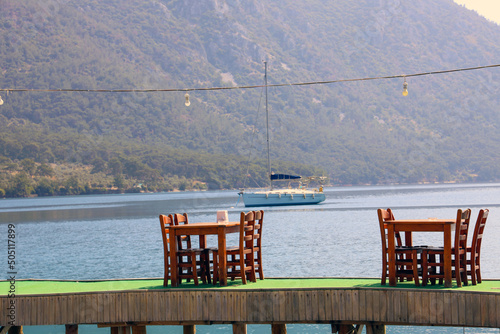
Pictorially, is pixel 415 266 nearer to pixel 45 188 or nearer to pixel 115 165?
pixel 45 188

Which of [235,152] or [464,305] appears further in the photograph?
[235,152]

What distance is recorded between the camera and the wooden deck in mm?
7570

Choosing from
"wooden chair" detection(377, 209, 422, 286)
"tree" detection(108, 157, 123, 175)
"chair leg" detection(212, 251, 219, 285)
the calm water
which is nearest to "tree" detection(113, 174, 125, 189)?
"tree" detection(108, 157, 123, 175)

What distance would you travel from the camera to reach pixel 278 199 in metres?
76.1

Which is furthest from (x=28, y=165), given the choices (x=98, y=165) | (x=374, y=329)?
(x=374, y=329)

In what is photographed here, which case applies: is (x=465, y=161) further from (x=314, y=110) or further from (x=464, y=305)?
(x=464, y=305)

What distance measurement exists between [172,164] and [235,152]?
21.2 m

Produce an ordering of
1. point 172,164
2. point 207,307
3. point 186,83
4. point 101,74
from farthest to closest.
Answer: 1. point 186,83
2. point 101,74
3. point 172,164
4. point 207,307

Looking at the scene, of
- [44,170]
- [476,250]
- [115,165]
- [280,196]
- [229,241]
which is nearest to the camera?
[476,250]

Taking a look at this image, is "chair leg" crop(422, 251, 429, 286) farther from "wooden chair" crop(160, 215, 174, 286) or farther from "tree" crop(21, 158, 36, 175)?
"tree" crop(21, 158, 36, 175)

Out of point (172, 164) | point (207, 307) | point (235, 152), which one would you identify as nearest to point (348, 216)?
point (207, 307)

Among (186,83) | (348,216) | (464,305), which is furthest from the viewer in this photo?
(186,83)

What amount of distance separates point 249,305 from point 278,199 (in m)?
68.2

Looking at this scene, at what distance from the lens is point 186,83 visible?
200m
